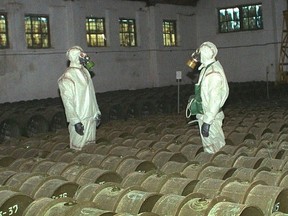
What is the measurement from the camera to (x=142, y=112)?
14852mm

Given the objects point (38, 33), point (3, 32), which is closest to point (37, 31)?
point (38, 33)

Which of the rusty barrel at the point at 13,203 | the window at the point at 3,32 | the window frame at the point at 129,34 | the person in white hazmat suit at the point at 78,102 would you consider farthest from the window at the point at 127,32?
the rusty barrel at the point at 13,203

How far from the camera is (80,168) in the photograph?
606cm

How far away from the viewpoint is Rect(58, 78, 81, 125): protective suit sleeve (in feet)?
25.8

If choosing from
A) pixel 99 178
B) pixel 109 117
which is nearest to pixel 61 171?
pixel 99 178

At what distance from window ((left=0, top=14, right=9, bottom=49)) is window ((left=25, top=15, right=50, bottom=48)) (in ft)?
2.49

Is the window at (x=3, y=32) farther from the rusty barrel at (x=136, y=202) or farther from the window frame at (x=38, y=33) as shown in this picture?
the rusty barrel at (x=136, y=202)

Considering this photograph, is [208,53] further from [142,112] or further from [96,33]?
[96,33]

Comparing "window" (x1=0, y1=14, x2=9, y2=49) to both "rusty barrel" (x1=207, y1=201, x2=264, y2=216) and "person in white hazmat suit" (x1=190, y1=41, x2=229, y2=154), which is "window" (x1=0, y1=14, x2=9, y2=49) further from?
"rusty barrel" (x1=207, y1=201, x2=264, y2=216)

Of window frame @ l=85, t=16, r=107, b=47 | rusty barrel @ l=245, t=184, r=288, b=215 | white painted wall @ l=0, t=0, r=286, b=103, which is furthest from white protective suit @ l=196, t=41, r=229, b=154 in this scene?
window frame @ l=85, t=16, r=107, b=47

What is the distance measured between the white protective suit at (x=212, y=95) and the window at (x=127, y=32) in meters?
12.8

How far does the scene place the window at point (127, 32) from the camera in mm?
19922

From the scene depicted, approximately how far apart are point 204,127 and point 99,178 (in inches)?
75.5

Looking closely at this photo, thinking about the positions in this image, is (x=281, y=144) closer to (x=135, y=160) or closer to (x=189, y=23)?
(x=135, y=160)
